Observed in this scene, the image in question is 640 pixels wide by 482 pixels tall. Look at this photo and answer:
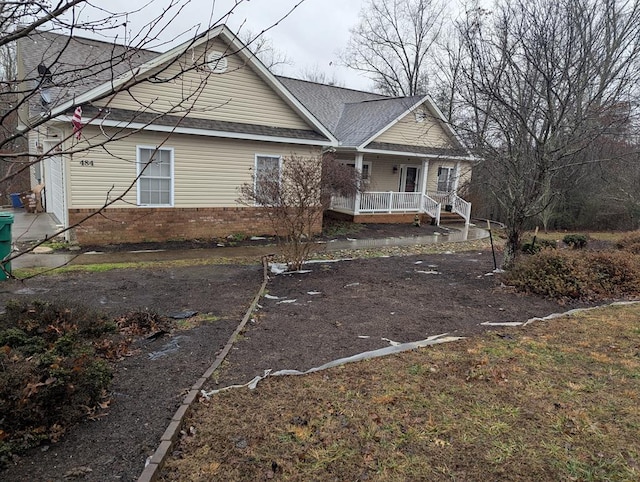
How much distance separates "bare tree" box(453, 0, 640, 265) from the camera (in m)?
8.36

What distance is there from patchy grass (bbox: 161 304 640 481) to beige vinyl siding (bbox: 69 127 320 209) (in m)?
8.98

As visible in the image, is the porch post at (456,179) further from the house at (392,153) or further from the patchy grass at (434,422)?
the patchy grass at (434,422)

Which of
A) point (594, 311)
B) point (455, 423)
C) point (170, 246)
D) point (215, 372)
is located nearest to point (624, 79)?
point (594, 311)

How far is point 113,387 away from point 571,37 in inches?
373

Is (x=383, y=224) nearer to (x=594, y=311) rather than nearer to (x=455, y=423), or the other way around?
(x=594, y=311)

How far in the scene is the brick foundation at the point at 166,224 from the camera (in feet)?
37.5

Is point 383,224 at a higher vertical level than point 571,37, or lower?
lower

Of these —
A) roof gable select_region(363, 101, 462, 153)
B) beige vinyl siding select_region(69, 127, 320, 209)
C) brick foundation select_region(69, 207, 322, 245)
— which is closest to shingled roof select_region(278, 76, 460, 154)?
roof gable select_region(363, 101, 462, 153)

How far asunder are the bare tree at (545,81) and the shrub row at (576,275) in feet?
3.33

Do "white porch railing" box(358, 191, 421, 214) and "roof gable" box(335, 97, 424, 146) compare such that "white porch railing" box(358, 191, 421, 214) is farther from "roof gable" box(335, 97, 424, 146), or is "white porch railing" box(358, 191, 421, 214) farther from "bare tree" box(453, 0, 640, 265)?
"bare tree" box(453, 0, 640, 265)

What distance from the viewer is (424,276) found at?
368 inches

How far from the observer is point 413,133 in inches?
790

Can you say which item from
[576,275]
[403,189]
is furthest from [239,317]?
[403,189]

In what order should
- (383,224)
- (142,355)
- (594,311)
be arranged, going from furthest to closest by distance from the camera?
(383,224)
(594,311)
(142,355)
